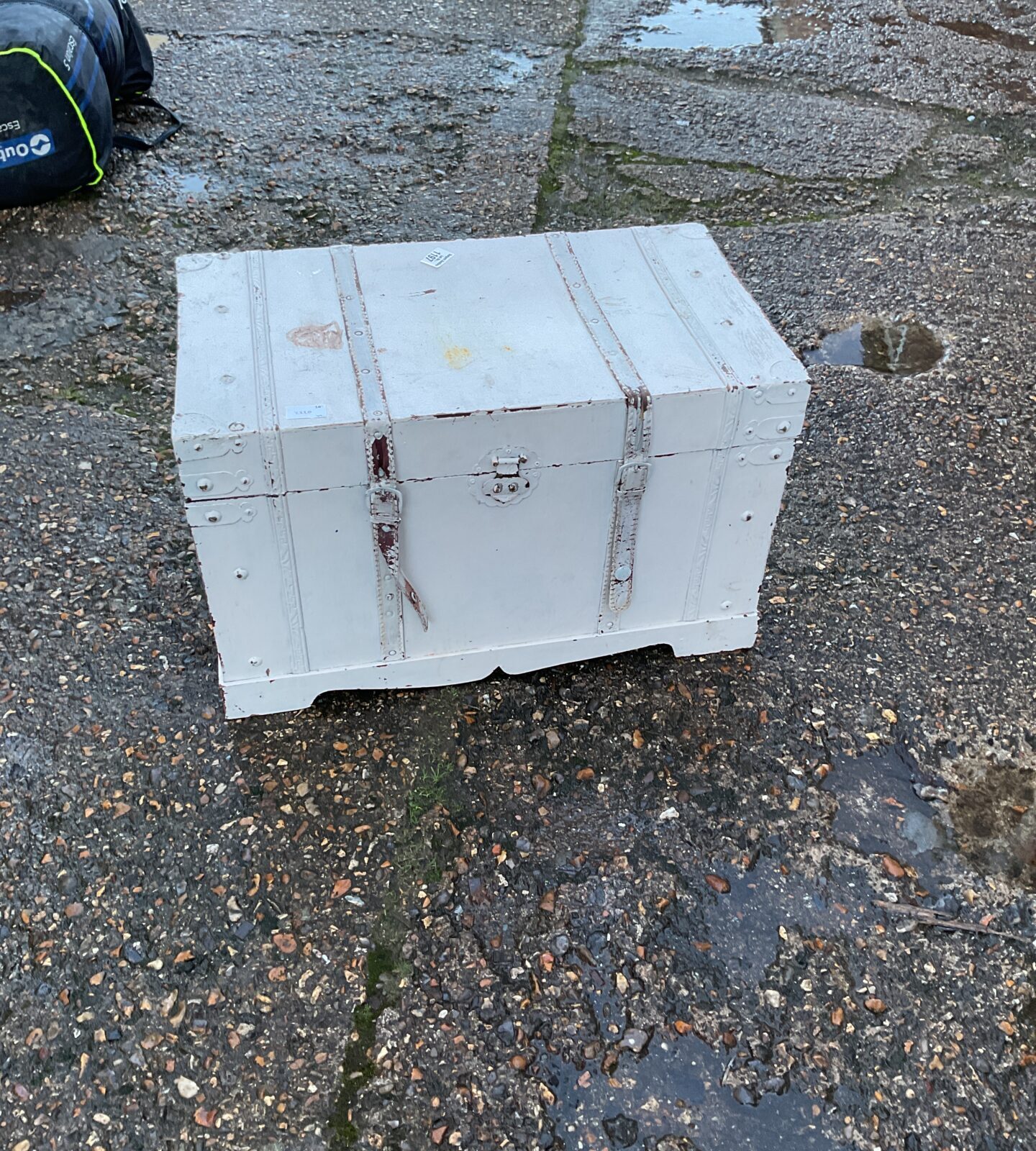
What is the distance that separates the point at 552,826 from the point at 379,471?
0.94m

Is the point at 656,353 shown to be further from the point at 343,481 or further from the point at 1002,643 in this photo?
the point at 1002,643

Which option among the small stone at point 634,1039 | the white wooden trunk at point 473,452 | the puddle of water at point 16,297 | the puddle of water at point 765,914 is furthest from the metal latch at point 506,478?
the puddle of water at point 16,297

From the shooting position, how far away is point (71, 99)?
170 inches

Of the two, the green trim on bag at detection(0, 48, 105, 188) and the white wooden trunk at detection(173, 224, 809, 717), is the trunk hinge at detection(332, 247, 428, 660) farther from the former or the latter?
the green trim on bag at detection(0, 48, 105, 188)

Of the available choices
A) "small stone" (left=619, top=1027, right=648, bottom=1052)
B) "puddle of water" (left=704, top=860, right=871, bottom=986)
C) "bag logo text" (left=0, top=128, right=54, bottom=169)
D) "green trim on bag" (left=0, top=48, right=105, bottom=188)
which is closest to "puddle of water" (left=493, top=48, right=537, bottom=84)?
"green trim on bag" (left=0, top=48, right=105, bottom=188)

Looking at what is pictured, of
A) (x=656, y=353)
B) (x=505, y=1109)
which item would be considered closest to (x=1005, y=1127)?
(x=505, y=1109)

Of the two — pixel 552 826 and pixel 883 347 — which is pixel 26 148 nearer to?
pixel 883 347

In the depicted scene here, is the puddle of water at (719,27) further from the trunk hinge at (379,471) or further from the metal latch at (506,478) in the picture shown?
the metal latch at (506,478)

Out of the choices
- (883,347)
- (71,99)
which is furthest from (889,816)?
(71,99)

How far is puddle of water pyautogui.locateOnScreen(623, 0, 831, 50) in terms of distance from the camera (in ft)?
20.9

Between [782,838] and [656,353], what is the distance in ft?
3.82

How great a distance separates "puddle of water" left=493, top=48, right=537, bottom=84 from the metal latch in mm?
4426

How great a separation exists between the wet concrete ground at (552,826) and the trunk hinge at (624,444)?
36cm

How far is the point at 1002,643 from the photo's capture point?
2.89 metres
